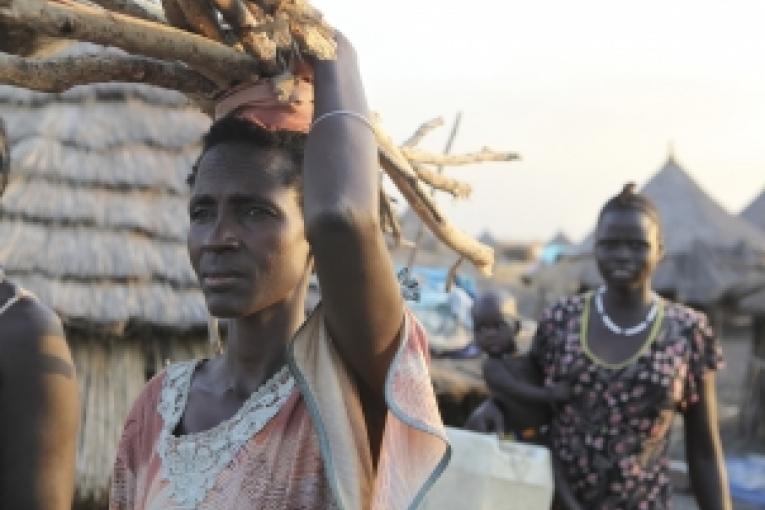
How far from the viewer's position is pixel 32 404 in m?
1.96

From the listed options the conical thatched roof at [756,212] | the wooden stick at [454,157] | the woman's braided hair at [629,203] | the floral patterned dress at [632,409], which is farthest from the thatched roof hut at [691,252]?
the wooden stick at [454,157]

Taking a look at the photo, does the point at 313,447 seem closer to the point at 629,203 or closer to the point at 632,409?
Result: the point at 632,409

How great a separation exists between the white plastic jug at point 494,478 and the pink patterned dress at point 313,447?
1965 millimetres

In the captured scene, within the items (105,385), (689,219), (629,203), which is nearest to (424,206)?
(629,203)

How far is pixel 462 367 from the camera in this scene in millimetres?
6457

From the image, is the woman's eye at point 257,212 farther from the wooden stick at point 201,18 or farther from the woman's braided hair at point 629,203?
the woman's braided hair at point 629,203

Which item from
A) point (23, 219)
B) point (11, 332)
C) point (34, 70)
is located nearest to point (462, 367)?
point (23, 219)

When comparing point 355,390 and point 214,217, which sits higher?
point 214,217

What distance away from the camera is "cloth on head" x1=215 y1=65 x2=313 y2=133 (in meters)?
1.58

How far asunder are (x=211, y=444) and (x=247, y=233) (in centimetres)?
33

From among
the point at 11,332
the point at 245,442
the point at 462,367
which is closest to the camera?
the point at 245,442

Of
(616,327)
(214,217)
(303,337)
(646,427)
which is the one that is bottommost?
(646,427)

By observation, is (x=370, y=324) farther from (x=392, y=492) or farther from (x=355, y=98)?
(x=355, y=98)

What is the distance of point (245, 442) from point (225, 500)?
0.09 meters
